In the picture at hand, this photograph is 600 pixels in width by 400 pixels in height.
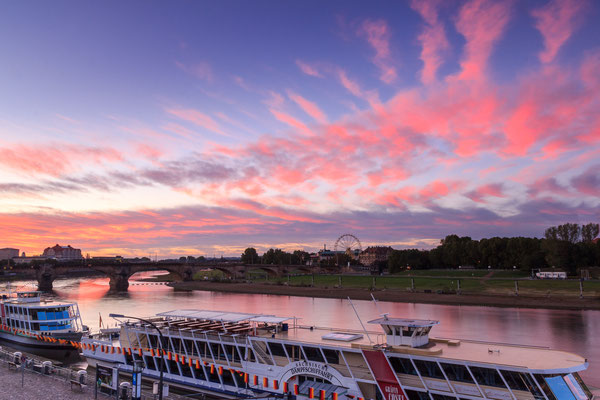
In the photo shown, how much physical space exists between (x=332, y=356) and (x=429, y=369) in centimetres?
564

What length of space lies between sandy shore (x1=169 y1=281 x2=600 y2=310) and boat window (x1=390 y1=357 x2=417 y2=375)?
239 ft

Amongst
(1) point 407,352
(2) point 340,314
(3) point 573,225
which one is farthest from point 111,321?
(3) point 573,225

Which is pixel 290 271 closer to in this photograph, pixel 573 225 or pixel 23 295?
pixel 573 225

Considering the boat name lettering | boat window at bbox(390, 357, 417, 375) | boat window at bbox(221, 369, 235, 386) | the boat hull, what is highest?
boat window at bbox(390, 357, 417, 375)

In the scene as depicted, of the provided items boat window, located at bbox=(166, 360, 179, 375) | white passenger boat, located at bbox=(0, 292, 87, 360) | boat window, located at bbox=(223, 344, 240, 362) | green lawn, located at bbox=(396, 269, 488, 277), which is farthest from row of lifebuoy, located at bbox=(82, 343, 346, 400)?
green lawn, located at bbox=(396, 269, 488, 277)

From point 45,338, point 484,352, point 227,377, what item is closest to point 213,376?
point 227,377

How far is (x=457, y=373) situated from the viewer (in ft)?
76.8

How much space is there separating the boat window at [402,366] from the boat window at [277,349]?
23.4 feet

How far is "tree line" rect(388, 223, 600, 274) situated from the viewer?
122m

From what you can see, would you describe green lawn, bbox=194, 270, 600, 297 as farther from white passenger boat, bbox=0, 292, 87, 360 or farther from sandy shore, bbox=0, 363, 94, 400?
sandy shore, bbox=0, 363, 94, 400

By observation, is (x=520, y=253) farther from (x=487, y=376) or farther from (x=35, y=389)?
A: (x=35, y=389)

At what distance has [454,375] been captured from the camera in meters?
23.5

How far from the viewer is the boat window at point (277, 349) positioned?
28922mm

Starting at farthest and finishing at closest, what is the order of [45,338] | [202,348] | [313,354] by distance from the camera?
1. [45,338]
2. [202,348]
3. [313,354]
